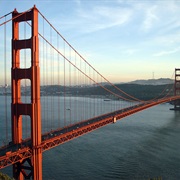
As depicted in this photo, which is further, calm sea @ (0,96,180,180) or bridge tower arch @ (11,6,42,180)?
calm sea @ (0,96,180,180)

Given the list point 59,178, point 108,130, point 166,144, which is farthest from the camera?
point 108,130

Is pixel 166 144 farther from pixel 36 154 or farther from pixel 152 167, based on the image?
pixel 36 154

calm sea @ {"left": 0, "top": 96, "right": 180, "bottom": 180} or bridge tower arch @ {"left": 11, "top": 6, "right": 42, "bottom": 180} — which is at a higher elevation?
bridge tower arch @ {"left": 11, "top": 6, "right": 42, "bottom": 180}

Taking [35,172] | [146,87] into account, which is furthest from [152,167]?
[146,87]

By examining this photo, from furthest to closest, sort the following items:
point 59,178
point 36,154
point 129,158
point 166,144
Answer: point 166,144
point 129,158
point 59,178
point 36,154

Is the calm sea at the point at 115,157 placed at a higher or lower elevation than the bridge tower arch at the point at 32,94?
lower

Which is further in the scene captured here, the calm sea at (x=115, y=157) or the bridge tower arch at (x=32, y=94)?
the calm sea at (x=115, y=157)
